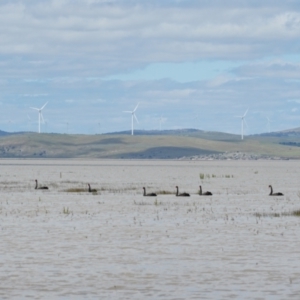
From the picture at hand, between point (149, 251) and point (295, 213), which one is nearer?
point (149, 251)

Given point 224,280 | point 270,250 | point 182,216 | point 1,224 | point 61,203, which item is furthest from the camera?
point 61,203

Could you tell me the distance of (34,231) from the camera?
137 ft

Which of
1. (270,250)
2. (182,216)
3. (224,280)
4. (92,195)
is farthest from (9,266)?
(92,195)

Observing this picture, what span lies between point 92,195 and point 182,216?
20414 mm

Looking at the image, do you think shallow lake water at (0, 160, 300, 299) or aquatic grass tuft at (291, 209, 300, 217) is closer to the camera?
shallow lake water at (0, 160, 300, 299)

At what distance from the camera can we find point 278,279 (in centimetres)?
2884

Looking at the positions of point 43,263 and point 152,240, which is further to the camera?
point 152,240

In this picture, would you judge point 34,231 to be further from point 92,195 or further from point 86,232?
point 92,195

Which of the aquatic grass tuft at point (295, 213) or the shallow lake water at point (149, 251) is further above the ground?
the aquatic grass tuft at point (295, 213)

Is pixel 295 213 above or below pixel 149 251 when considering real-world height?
above

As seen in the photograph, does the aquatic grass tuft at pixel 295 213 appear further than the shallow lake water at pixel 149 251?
Yes

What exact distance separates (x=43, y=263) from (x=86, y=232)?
9846mm

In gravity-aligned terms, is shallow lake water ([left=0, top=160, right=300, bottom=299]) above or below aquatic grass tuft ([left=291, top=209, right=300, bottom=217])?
below

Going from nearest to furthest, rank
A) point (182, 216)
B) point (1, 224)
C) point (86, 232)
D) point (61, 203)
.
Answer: point (86, 232)
point (1, 224)
point (182, 216)
point (61, 203)
